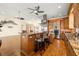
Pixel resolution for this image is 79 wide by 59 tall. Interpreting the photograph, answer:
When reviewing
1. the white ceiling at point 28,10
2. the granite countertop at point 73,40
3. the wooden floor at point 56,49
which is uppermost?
the white ceiling at point 28,10

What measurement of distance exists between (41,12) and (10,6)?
20.5 inches

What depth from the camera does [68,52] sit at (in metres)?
2.66

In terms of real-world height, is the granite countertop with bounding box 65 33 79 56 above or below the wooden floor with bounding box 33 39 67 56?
above

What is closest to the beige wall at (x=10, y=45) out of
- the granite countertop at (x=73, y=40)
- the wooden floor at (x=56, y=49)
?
the wooden floor at (x=56, y=49)

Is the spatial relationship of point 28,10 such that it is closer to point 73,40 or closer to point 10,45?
point 10,45

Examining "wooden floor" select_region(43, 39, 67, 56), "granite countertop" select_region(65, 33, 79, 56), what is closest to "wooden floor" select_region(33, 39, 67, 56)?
"wooden floor" select_region(43, 39, 67, 56)

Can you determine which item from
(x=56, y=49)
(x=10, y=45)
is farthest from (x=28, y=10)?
(x=56, y=49)

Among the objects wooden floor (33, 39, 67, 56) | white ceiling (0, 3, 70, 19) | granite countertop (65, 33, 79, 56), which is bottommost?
wooden floor (33, 39, 67, 56)

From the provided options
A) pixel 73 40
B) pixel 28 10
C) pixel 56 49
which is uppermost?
pixel 28 10

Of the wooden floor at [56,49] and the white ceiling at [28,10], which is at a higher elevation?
the white ceiling at [28,10]

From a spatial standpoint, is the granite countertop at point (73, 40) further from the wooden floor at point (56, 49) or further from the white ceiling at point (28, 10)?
the white ceiling at point (28, 10)

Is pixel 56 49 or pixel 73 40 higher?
pixel 73 40

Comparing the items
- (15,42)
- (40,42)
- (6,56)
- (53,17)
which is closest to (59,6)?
(53,17)

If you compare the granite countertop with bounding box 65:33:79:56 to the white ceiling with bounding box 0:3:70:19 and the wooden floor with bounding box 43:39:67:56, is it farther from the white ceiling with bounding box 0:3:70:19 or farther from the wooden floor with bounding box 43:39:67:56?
the white ceiling with bounding box 0:3:70:19
